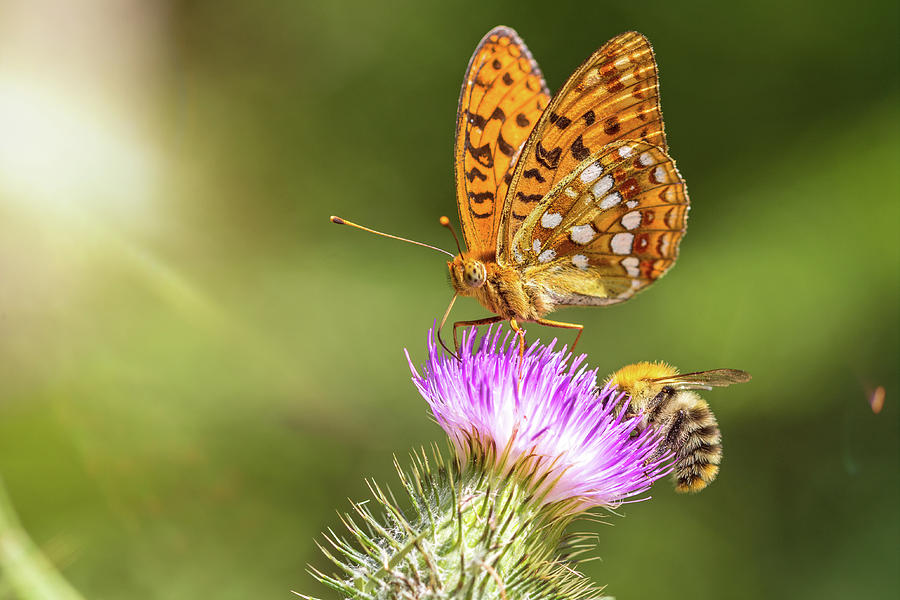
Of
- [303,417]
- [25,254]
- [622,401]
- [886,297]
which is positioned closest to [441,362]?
[622,401]

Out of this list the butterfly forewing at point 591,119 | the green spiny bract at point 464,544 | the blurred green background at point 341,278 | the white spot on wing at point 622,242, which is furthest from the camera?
the blurred green background at point 341,278

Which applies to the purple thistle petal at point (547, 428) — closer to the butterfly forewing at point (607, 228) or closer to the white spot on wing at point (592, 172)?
the butterfly forewing at point (607, 228)

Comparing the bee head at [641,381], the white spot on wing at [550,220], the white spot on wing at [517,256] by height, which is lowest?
the bee head at [641,381]

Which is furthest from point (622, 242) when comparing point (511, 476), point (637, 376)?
point (511, 476)

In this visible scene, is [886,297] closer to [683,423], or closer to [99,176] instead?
[683,423]

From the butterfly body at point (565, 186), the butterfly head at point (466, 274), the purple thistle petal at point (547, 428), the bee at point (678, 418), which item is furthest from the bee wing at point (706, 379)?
the butterfly head at point (466, 274)

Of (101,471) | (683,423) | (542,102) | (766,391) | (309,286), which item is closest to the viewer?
(683,423)
